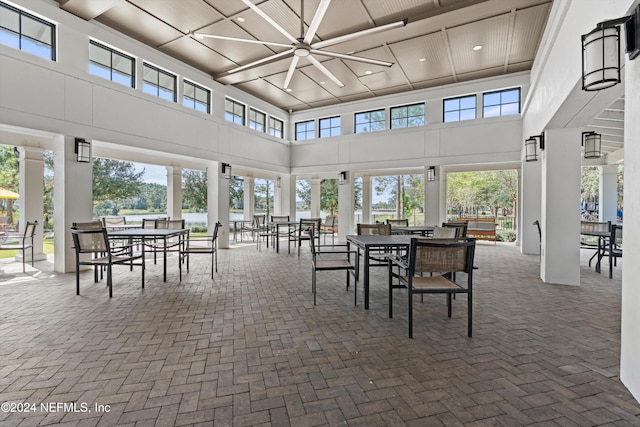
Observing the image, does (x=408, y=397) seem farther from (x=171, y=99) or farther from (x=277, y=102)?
(x=277, y=102)

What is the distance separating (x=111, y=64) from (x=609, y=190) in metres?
14.1

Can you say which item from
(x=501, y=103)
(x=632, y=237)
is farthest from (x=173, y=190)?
(x=632, y=237)

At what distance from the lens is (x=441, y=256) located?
2900 millimetres

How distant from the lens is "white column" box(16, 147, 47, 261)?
285 inches

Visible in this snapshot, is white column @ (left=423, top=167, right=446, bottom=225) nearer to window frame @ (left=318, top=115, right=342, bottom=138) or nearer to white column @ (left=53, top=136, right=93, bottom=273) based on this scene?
window frame @ (left=318, top=115, right=342, bottom=138)

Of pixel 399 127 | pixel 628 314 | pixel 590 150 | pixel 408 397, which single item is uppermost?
pixel 399 127

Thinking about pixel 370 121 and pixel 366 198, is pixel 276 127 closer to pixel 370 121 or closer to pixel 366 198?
pixel 370 121

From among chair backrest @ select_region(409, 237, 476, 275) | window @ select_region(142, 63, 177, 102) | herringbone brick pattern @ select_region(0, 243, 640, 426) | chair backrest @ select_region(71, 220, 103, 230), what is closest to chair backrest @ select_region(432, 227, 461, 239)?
herringbone brick pattern @ select_region(0, 243, 640, 426)

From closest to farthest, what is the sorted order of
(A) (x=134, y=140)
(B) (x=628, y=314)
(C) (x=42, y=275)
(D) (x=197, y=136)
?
(B) (x=628, y=314)
(C) (x=42, y=275)
(A) (x=134, y=140)
(D) (x=197, y=136)

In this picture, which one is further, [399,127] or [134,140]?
[399,127]

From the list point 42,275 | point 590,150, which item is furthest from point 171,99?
point 590,150

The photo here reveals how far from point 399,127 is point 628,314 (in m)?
8.93

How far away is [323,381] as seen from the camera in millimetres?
2168

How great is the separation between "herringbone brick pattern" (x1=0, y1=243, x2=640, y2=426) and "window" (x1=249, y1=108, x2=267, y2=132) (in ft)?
24.2
